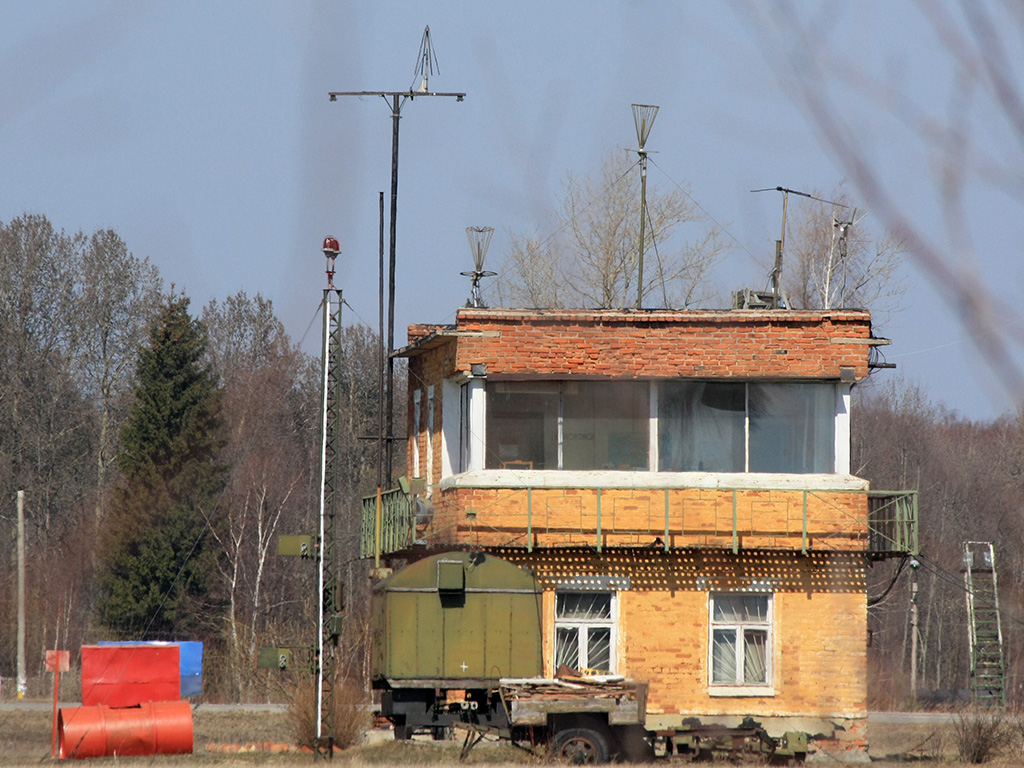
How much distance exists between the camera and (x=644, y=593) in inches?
947

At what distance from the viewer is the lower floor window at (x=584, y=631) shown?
78.3 ft

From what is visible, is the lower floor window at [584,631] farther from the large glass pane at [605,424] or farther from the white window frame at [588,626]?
the large glass pane at [605,424]

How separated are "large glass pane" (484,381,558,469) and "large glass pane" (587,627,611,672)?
293 cm

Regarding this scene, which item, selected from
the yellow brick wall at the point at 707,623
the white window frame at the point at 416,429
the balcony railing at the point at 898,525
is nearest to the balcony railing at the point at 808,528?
the balcony railing at the point at 898,525

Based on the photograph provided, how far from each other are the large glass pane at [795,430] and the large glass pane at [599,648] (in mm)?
3867

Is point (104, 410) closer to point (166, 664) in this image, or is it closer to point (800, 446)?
point (166, 664)

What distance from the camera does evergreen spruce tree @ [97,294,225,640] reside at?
2109 inches

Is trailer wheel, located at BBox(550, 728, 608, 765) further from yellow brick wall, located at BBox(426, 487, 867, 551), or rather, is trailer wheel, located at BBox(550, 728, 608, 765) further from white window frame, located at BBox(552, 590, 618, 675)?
yellow brick wall, located at BBox(426, 487, 867, 551)

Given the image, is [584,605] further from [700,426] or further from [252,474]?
[252,474]

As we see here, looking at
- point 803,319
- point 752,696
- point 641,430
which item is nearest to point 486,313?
point 641,430

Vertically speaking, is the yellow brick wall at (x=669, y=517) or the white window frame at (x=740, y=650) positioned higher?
the yellow brick wall at (x=669, y=517)

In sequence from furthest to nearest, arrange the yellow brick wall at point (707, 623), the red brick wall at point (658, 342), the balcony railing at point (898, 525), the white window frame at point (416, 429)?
1. the white window frame at point (416, 429)
2. the red brick wall at point (658, 342)
3. the yellow brick wall at point (707, 623)
4. the balcony railing at point (898, 525)

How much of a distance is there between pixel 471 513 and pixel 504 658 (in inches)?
104

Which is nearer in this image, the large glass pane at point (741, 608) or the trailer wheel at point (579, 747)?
the trailer wheel at point (579, 747)
